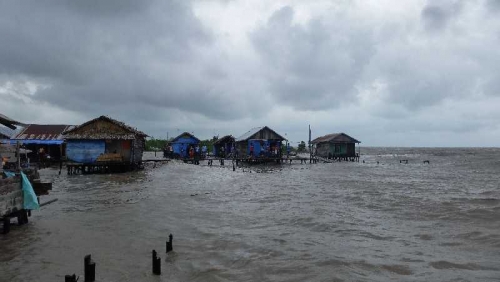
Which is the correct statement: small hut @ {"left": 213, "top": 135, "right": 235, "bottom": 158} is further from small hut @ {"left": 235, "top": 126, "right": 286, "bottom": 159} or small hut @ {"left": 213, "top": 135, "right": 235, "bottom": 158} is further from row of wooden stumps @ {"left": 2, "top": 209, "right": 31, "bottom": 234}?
row of wooden stumps @ {"left": 2, "top": 209, "right": 31, "bottom": 234}

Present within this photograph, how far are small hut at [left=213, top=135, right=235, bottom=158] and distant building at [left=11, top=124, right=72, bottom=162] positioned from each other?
75.6 feet

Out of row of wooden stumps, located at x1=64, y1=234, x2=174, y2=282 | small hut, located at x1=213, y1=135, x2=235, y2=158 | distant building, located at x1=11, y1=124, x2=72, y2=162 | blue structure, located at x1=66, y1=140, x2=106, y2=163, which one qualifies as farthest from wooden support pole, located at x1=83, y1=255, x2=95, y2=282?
small hut, located at x1=213, y1=135, x2=235, y2=158

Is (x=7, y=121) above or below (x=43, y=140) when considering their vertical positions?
below

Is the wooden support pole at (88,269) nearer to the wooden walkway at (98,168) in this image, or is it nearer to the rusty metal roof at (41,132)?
the wooden walkway at (98,168)

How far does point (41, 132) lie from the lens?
39031 mm

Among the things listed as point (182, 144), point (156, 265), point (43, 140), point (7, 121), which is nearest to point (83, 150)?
point (43, 140)

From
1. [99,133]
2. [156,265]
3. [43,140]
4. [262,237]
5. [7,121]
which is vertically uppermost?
[99,133]

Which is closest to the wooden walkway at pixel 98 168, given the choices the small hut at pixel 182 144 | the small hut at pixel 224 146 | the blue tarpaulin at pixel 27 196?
the small hut at pixel 182 144

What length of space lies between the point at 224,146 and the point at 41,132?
2729cm

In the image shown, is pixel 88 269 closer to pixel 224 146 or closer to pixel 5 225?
pixel 5 225

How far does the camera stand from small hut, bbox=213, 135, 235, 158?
181 ft

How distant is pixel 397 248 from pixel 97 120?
2789 centimetres

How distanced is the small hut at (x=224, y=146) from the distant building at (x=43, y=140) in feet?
75.6

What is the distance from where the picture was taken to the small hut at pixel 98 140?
99.5 feet
